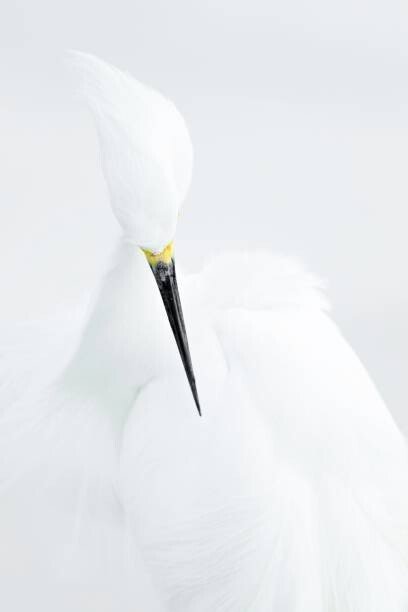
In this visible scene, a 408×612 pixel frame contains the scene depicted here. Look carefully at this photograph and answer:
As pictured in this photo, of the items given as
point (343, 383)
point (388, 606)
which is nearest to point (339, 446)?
point (343, 383)

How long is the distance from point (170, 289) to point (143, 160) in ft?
0.60

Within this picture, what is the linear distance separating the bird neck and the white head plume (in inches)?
7.5

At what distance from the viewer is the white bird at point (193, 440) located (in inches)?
54.0

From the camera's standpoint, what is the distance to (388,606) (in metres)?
1.44

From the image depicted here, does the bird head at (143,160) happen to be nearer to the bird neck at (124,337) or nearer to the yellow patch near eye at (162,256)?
the yellow patch near eye at (162,256)

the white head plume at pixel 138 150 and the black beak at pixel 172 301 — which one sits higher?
the white head plume at pixel 138 150

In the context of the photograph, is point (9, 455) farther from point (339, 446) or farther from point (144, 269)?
point (339, 446)

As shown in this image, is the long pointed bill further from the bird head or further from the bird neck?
the bird neck

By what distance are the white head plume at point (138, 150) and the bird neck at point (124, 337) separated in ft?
0.63

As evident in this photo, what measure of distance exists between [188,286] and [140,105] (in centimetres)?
40

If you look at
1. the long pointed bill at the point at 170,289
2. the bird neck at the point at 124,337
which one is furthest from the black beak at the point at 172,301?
the bird neck at the point at 124,337

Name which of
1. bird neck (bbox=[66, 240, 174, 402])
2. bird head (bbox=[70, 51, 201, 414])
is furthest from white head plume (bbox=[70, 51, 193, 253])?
bird neck (bbox=[66, 240, 174, 402])

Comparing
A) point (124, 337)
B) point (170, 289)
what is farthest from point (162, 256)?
point (124, 337)

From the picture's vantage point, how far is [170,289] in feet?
4.52
